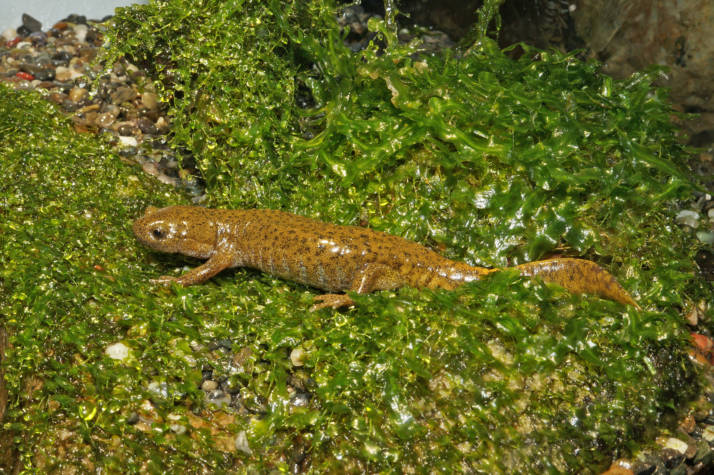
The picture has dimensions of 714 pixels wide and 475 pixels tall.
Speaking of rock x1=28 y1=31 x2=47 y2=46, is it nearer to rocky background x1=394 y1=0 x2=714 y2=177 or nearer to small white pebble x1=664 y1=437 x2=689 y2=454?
rocky background x1=394 y1=0 x2=714 y2=177

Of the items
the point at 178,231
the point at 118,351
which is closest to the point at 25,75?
the point at 178,231

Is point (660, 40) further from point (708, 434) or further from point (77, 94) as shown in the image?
point (77, 94)

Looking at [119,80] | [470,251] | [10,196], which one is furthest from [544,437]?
[119,80]

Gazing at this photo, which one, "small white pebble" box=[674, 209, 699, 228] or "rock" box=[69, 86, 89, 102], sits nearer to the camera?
"small white pebble" box=[674, 209, 699, 228]

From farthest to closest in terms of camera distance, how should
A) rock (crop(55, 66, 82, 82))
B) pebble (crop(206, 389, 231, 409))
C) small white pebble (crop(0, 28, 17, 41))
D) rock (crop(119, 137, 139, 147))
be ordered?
small white pebble (crop(0, 28, 17, 41)) < rock (crop(55, 66, 82, 82)) < rock (crop(119, 137, 139, 147)) < pebble (crop(206, 389, 231, 409))

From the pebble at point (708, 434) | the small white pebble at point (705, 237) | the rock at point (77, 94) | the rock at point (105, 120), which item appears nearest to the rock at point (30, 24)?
the rock at point (77, 94)

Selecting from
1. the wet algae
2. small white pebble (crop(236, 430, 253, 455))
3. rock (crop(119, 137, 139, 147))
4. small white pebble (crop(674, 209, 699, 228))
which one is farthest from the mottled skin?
small white pebble (crop(674, 209, 699, 228))

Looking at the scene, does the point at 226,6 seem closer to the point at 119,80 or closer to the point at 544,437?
the point at 119,80

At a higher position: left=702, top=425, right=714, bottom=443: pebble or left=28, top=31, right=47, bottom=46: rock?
left=28, top=31, right=47, bottom=46: rock
